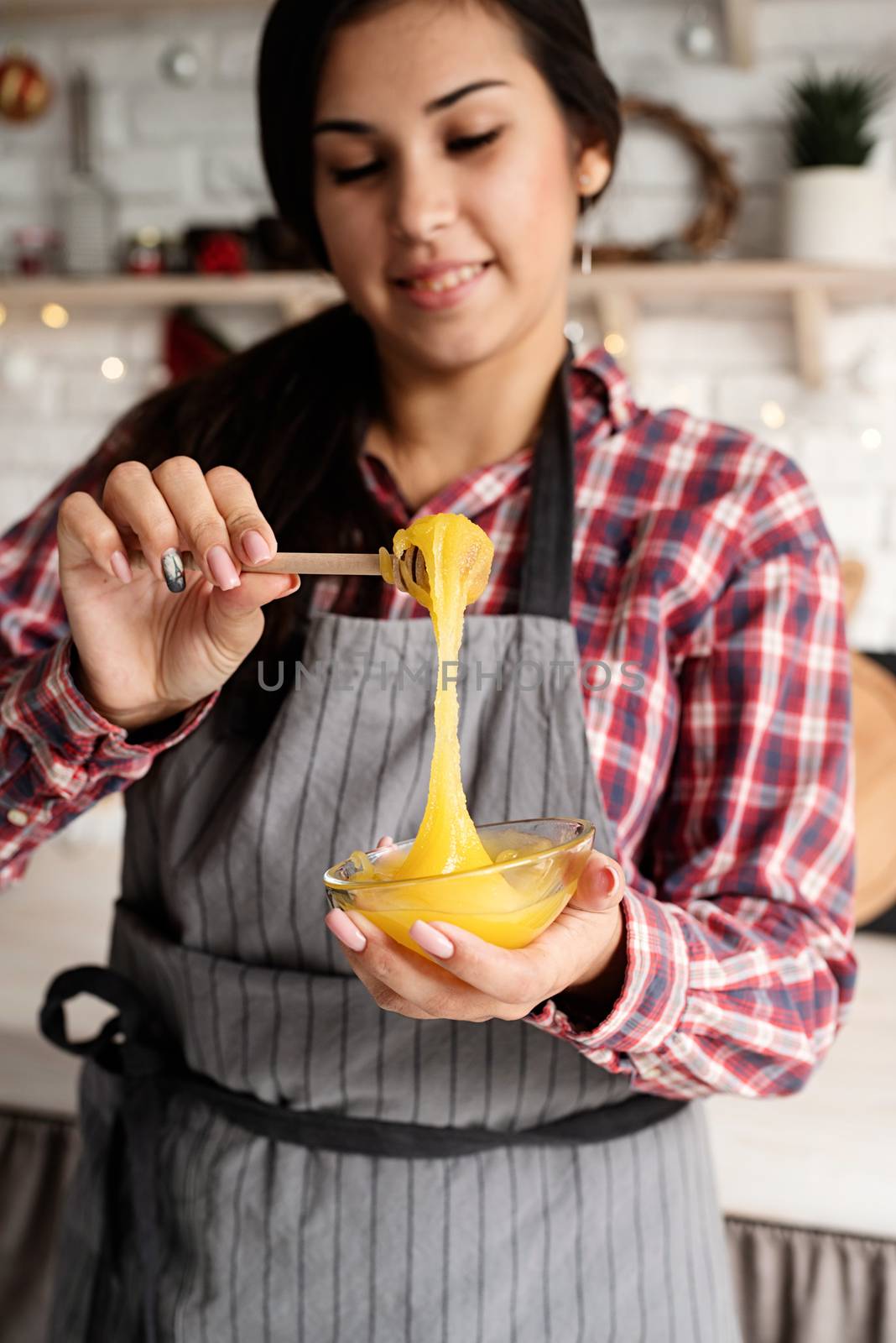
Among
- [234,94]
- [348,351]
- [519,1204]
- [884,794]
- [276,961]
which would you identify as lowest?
[884,794]

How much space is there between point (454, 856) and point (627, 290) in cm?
183

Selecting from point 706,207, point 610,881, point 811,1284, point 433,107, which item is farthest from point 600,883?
point 706,207

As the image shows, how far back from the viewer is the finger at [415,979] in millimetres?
662

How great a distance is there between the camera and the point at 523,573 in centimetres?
102

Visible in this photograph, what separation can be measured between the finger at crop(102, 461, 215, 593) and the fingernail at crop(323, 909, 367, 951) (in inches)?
8.4

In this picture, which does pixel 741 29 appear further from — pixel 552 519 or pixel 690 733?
pixel 690 733

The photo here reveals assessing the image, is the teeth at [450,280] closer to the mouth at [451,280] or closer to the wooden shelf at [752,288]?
the mouth at [451,280]

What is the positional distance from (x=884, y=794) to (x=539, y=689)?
4.22 feet

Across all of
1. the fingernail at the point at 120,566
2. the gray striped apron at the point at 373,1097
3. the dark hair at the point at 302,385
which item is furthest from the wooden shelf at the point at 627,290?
the fingernail at the point at 120,566

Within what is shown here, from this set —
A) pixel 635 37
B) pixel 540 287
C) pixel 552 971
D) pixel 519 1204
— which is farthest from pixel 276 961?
pixel 635 37

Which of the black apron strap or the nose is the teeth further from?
the black apron strap

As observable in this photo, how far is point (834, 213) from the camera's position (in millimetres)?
2242

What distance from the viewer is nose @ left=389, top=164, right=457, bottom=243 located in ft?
3.32

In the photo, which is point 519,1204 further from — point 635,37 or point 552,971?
point 635,37
